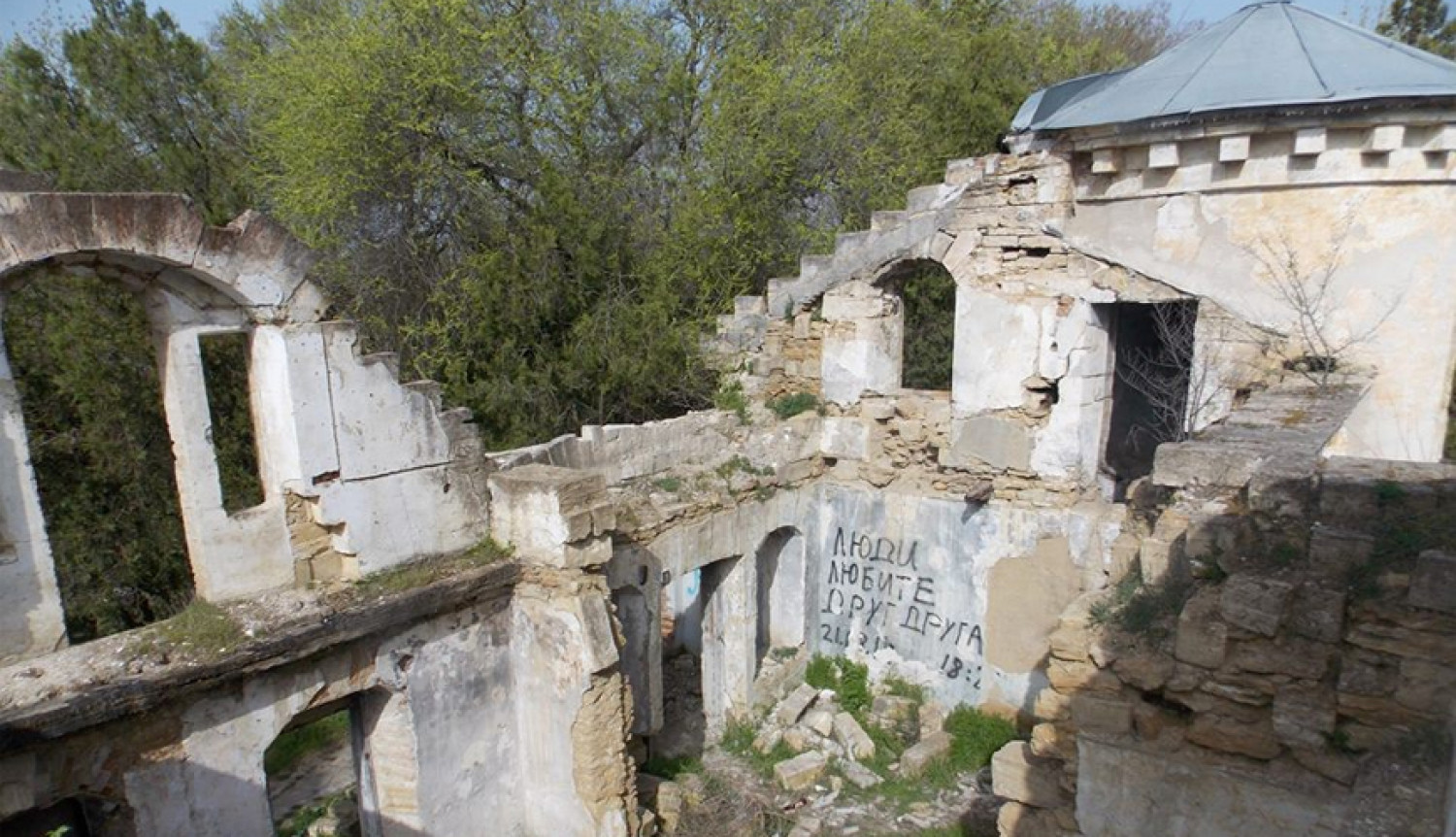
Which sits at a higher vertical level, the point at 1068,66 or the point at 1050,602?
the point at 1068,66

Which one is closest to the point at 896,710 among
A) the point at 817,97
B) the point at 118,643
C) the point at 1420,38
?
the point at 118,643

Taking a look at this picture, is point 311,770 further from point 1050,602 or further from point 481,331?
point 1050,602

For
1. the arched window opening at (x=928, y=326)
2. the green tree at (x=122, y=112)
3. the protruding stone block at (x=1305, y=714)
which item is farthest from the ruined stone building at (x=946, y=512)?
the green tree at (x=122, y=112)

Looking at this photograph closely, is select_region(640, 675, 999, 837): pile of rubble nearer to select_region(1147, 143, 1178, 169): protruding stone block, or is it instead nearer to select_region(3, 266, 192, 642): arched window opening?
select_region(1147, 143, 1178, 169): protruding stone block

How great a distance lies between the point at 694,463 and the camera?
31.5 feet

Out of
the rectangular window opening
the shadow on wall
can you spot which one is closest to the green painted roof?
the shadow on wall

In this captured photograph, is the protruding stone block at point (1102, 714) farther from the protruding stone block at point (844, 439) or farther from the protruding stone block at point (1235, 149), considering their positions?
the protruding stone block at point (844, 439)

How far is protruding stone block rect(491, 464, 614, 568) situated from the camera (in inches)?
266

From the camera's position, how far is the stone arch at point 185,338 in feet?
16.5

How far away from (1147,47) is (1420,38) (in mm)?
8187

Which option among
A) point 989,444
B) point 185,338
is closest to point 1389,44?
point 989,444

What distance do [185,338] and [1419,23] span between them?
70.5ft

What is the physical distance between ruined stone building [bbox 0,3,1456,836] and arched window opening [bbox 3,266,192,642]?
18.0ft

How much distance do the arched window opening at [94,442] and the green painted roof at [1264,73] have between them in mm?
10637
